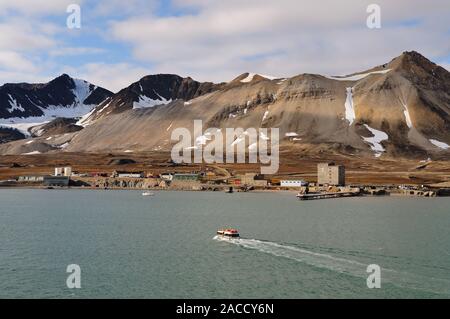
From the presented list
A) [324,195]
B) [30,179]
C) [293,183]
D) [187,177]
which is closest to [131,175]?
[187,177]

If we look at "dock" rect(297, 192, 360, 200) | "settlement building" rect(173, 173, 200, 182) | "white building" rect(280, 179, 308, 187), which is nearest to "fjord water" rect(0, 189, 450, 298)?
"dock" rect(297, 192, 360, 200)

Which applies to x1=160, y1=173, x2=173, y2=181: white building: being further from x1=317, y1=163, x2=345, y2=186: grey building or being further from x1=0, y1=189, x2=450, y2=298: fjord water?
x1=0, y1=189, x2=450, y2=298: fjord water

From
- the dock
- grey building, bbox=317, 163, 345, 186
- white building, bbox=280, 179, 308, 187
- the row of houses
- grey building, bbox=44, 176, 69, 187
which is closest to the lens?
the dock

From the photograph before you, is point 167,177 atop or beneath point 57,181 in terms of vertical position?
atop

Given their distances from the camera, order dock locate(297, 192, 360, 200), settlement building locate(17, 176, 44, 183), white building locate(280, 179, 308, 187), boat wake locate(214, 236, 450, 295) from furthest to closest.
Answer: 1. settlement building locate(17, 176, 44, 183)
2. white building locate(280, 179, 308, 187)
3. dock locate(297, 192, 360, 200)
4. boat wake locate(214, 236, 450, 295)

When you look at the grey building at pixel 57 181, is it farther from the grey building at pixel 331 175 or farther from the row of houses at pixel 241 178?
the grey building at pixel 331 175

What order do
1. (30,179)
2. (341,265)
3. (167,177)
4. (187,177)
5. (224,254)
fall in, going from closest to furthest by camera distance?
(341,265), (224,254), (187,177), (167,177), (30,179)

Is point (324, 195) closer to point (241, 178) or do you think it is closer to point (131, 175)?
point (241, 178)
